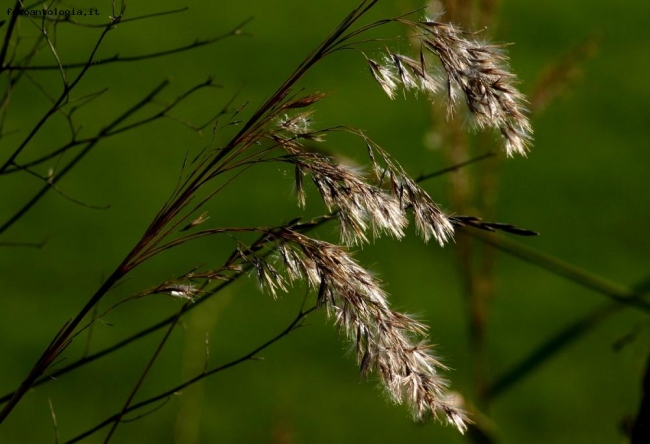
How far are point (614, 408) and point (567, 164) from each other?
1.04 metres

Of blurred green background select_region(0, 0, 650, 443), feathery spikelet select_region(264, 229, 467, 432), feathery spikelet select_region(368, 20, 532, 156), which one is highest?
feathery spikelet select_region(368, 20, 532, 156)

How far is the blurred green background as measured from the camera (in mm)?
2672

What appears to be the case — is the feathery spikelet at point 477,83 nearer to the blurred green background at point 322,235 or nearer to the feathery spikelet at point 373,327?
the feathery spikelet at point 373,327

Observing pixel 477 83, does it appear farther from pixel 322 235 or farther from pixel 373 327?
pixel 322 235

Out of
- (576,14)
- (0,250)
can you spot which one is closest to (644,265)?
(576,14)

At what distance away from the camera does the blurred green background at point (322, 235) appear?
2.67 metres

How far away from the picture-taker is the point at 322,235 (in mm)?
2277

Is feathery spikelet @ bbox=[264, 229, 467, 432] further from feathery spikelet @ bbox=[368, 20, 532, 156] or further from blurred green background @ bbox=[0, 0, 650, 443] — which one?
blurred green background @ bbox=[0, 0, 650, 443]

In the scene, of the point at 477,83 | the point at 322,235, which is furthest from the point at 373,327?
the point at 322,235

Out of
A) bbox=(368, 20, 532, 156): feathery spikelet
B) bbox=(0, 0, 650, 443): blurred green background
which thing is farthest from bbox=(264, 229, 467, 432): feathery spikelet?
bbox=(0, 0, 650, 443): blurred green background

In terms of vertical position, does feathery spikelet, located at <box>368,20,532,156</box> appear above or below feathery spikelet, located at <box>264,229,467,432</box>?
above

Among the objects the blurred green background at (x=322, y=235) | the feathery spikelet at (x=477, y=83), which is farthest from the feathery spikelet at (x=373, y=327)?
the blurred green background at (x=322, y=235)

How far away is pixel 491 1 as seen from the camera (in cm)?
169

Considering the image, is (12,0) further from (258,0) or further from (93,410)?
(93,410)
